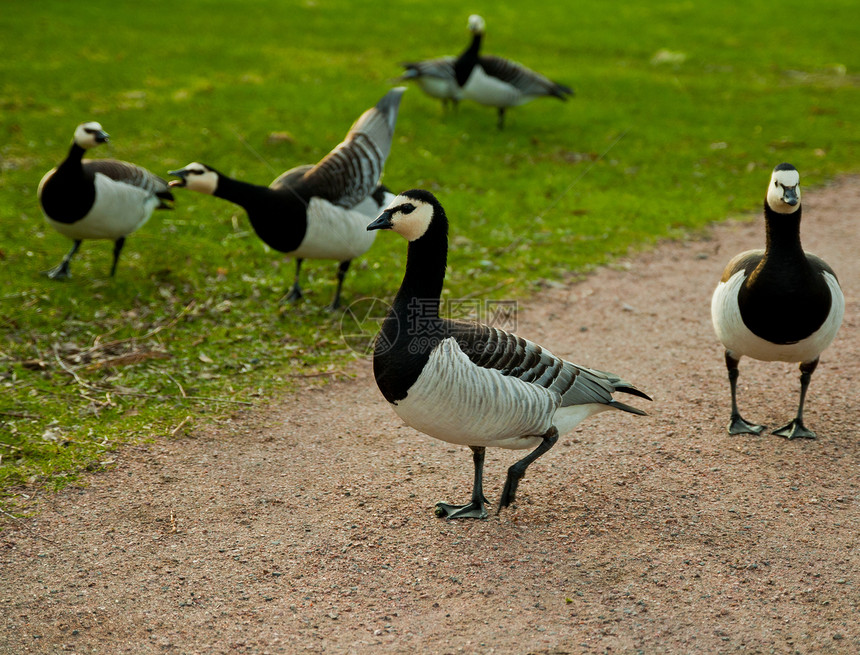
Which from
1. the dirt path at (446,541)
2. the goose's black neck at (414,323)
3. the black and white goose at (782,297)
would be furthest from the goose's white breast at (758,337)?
the goose's black neck at (414,323)

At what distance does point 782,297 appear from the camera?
5793mm

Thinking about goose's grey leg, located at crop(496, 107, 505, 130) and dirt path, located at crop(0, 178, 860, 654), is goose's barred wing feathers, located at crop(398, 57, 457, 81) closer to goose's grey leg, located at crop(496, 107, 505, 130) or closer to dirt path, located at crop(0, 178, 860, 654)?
goose's grey leg, located at crop(496, 107, 505, 130)

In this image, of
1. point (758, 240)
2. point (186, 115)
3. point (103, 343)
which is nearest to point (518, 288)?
point (758, 240)

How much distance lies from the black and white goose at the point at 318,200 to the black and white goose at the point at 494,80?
5785 mm

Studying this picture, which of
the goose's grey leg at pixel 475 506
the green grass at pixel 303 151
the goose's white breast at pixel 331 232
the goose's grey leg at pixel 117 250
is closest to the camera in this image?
the goose's grey leg at pixel 475 506

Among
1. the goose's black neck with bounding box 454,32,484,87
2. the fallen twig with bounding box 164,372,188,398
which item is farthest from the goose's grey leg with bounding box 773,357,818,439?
the goose's black neck with bounding box 454,32,484,87

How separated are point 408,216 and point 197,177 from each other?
3724mm

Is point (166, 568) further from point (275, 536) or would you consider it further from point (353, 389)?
point (353, 389)

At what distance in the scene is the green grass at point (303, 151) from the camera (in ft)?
24.3

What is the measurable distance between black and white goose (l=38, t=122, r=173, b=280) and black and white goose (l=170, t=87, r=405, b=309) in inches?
38.4

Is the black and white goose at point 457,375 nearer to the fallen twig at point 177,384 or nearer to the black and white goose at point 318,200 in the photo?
the fallen twig at point 177,384

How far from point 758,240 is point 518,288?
138 inches

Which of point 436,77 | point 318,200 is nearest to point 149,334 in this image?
point 318,200

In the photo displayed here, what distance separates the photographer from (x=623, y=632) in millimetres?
4281
